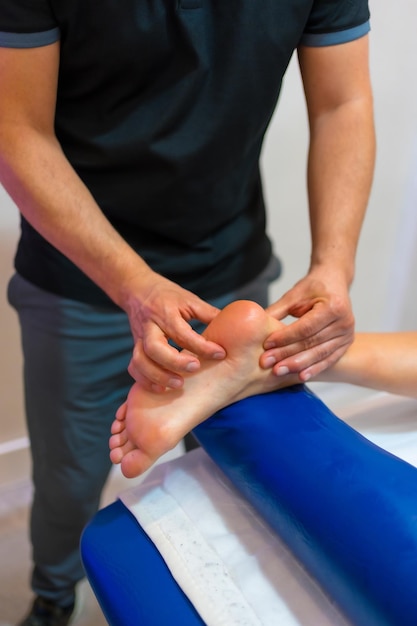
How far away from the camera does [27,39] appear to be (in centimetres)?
83

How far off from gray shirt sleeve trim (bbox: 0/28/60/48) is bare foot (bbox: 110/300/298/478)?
1.37 ft

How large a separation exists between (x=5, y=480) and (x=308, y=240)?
1068mm

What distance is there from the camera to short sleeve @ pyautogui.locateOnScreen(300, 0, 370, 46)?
990 millimetres

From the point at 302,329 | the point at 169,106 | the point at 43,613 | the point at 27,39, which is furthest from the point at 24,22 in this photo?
the point at 43,613

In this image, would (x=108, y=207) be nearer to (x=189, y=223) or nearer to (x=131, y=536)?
(x=189, y=223)

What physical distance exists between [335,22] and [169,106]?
30 centimetres

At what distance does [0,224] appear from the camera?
145cm

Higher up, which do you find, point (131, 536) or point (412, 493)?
point (412, 493)

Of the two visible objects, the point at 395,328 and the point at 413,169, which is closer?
the point at 413,169

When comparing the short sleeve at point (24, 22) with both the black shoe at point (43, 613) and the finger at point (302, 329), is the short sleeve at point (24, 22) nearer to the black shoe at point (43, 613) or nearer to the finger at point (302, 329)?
the finger at point (302, 329)

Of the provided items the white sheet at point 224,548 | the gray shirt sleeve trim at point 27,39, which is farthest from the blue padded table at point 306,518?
the gray shirt sleeve trim at point 27,39

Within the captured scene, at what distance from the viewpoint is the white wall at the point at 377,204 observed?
1631 millimetres

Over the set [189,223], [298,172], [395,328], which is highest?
[189,223]

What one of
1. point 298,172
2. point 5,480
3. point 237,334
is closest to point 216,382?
point 237,334
